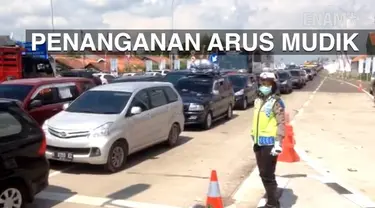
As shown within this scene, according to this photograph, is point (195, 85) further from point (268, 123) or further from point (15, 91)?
point (268, 123)

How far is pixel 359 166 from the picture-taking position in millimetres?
9320

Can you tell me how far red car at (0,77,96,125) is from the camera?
1017 centimetres

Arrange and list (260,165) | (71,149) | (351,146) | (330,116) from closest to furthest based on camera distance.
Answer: (260,165), (71,149), (351,146), (330,116)

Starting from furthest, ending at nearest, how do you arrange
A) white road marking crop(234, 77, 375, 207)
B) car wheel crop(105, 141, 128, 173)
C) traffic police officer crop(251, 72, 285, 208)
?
car wheel crop(105, 141, 128, 173) < white road marking crop(234, 77, 375, 207) < traffic police officer crop(251, 72, 285, 208)

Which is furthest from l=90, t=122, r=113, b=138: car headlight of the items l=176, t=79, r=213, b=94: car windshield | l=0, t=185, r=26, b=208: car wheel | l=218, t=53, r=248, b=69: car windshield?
l=218, t=53, r=248, b=69: car windshield

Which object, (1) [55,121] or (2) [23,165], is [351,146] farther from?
(2) [23,165]

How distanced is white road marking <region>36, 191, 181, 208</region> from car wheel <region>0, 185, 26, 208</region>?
40.5 inches

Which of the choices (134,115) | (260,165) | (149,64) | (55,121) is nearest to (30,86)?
(55,121)

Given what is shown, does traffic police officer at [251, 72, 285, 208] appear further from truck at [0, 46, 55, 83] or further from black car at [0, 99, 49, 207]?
truck at [0, 46, 55, 83]

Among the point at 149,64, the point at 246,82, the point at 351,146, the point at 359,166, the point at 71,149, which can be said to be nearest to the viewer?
the point at 71,149

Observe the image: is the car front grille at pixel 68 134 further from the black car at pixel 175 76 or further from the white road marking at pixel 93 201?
the black car at pixel 175 76

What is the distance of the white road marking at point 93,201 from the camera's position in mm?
6551

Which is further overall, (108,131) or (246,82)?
(246,82)

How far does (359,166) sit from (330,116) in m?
9.81
